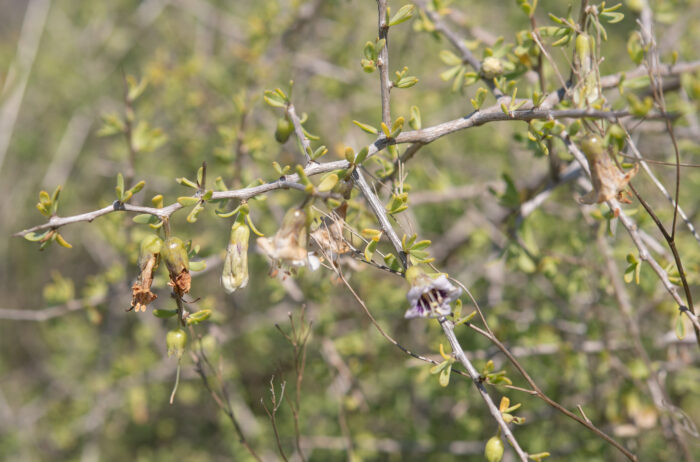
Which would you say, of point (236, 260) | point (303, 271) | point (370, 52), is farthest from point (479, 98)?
point (303, 271)

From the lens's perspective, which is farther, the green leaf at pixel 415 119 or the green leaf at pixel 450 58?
the green leaf at pixel 450 58

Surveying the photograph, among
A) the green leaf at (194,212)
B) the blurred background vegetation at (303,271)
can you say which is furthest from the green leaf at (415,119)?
the green leaf at (194,212)

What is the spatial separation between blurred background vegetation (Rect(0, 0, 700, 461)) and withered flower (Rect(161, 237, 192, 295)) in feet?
1.97

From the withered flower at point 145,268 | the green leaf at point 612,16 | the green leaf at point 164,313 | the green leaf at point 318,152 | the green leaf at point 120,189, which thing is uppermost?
the green leaf at point 612,16

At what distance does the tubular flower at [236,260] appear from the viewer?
1.31 meters

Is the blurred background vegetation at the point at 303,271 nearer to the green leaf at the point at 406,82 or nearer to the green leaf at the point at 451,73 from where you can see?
the green leaf at the point at 451,73

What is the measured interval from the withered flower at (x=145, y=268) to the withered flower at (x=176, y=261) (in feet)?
0.17

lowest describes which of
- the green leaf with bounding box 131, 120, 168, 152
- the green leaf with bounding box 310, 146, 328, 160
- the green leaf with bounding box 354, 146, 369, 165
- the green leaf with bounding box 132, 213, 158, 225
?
the green leaf with bounding box 131, 120, 168, 152

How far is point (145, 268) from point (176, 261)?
12 centimetres

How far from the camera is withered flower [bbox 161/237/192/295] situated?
49.0 inches

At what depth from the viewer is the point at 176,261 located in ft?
4.09

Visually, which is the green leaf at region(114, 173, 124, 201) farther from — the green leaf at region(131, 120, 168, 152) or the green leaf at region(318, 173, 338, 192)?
the green leaf at region(131, 120, 168, 152)

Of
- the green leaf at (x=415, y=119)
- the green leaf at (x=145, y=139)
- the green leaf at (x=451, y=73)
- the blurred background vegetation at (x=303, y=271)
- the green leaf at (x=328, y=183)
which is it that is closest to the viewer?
the green leaf at (x=328, y=183)

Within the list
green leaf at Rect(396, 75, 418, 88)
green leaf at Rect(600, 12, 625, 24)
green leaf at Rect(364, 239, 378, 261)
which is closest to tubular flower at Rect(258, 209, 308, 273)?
green leaf at Rect(364, 239, 378, 261)
